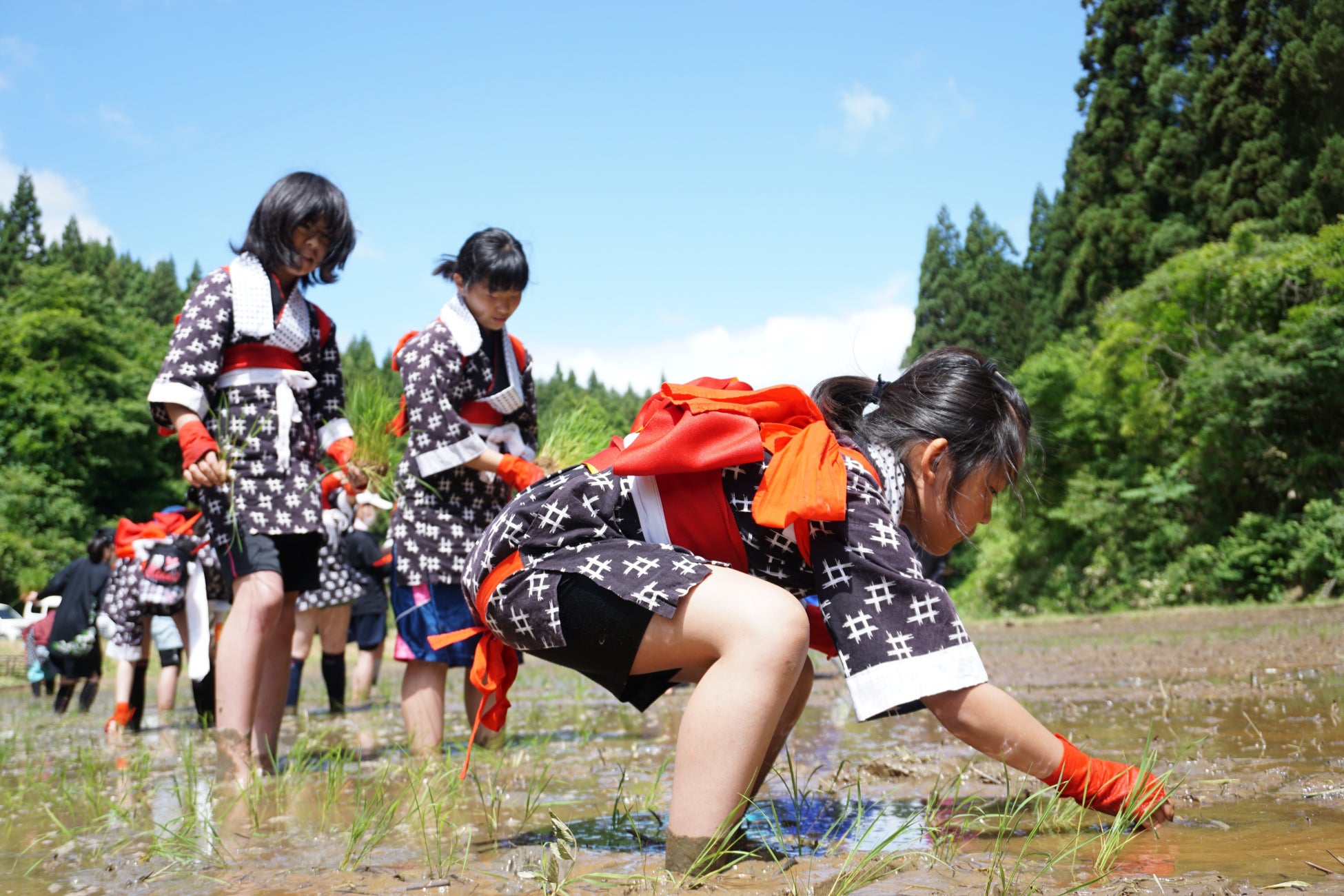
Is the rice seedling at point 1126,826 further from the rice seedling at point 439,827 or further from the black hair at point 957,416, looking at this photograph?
the rice seedling at point 439,827

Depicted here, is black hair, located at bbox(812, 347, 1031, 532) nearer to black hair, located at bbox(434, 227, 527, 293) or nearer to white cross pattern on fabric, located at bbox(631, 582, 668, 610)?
white cross pattern on fabric, located at bbox(631, 582, 668, 610)

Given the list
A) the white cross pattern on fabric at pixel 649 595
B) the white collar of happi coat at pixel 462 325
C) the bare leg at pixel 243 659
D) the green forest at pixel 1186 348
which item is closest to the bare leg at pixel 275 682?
the bare leg at pixel 243 659

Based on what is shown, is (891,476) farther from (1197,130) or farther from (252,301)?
(1197,130)

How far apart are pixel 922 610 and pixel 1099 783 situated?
1.74 ft

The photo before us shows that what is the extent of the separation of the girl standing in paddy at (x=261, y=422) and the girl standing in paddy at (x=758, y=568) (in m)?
1.19

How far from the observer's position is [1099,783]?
2.02 meters

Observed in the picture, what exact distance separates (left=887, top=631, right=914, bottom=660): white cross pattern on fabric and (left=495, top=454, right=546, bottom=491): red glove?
1.93m

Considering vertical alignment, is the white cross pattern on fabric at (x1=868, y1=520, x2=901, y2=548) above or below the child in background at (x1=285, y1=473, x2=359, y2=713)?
above

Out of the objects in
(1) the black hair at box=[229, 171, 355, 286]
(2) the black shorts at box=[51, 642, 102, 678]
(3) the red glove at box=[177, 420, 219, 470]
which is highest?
(1) the black hair at box=[229, 171, 355, 286]

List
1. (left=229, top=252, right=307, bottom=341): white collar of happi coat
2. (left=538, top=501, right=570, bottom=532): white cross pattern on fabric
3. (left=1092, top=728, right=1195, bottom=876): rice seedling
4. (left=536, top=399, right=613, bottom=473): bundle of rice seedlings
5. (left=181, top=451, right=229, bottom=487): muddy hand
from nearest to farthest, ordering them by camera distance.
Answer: (left=1092, top=728, right=1195, bottom=876): rice seedling
(left=538, top=501, right=570, bottom=532): white cross pattern on fabric
(left=181, top=451, right=229, bottom=487): muddy hand
(left=229, top=252, right=307, bottom=341): white collar of happi coat
(left=536, top=399, right=613, bottom=473): bundle of rice seedlings

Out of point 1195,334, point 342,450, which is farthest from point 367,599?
point 1195,334

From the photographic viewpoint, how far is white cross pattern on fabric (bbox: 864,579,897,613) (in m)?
1.89

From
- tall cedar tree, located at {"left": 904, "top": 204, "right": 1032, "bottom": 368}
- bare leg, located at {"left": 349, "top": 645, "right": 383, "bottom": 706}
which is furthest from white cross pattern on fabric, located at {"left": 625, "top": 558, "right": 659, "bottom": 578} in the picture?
tall cedar tree, located at {"left": 904, "top": 204, "right": 1032, "bottom": 368}

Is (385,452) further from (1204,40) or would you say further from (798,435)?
(1204,40)
